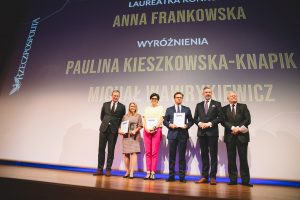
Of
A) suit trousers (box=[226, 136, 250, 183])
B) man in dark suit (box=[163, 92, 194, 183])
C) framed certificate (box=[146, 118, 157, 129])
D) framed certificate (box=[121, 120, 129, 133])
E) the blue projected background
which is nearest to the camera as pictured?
suit trousers (box=[226, 136, 250, 183])

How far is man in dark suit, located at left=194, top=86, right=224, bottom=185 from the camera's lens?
11.3 ft

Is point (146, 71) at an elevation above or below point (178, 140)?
above

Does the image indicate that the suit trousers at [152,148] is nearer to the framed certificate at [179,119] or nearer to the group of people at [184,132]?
the group of people at [184,132]

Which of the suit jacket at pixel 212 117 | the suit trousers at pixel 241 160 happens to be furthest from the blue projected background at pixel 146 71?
the suit jacket at pixel 212 117

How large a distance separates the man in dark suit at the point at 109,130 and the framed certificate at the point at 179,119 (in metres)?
0.94

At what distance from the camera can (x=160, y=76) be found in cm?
450

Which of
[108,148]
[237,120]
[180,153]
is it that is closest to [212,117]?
[237,120]

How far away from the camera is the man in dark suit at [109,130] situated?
3.88m

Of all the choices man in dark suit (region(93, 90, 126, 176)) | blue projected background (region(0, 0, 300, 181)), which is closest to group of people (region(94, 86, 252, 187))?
man in dark suit (region(93, 90, 126, 176))

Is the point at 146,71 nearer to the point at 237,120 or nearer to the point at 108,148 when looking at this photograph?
the point at 108,148

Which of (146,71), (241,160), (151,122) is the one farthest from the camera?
(146,71)

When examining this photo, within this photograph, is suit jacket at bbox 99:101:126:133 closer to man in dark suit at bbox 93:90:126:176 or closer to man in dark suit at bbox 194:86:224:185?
man in dark suit at bbox 93:90:126:176

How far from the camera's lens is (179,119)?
11.8 feet

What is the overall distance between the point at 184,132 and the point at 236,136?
75 cm
